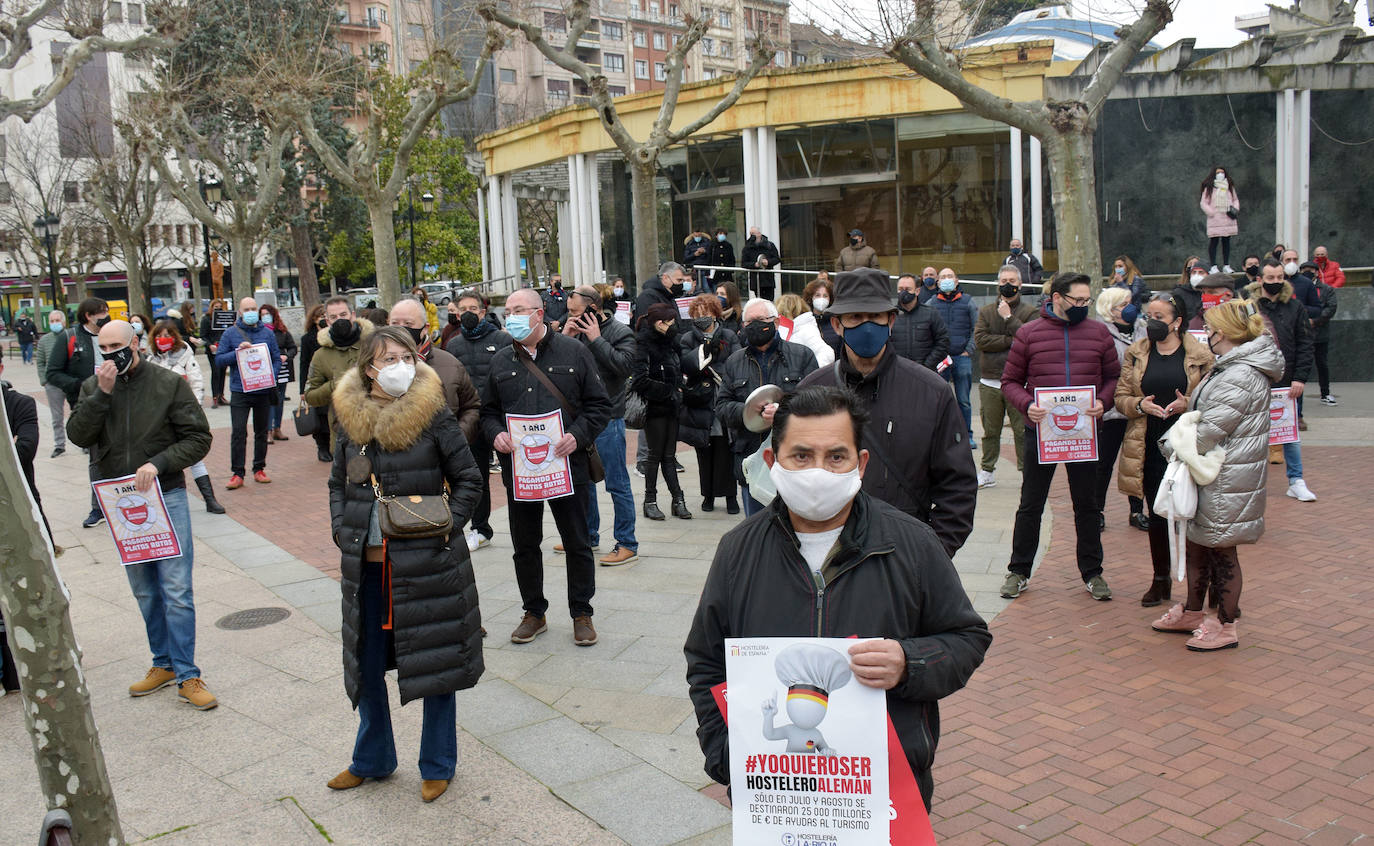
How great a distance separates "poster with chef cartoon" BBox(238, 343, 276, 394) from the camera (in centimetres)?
1279

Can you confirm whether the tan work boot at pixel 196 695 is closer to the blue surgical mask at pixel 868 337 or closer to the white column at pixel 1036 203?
the blue surgical mask at pixel 868 337

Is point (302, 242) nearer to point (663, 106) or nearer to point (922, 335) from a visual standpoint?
point (663, 106)

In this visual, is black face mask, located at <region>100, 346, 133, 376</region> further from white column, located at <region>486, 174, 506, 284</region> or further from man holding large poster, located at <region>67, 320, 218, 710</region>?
white column, located at <region>486, 174, 506, 284</region>

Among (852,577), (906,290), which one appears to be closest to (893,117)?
(906,290)

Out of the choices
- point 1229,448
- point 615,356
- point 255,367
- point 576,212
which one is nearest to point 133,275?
point 576,212

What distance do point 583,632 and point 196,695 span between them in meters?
2.17

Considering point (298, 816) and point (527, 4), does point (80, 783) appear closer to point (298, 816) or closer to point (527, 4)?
point (298, 816)

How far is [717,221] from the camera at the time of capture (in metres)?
27.2

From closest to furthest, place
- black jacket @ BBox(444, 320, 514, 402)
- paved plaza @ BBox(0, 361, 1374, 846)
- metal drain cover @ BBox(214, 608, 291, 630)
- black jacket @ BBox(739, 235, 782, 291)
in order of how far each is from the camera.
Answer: paved plaza @ BBox(0, 361, 1374, 846) → metal drain cover @ BBox(214, 608, 291, 630) → black jacket @ BBox(444, 320, 514, 402) → black jacket @ BBox(739, 235, 782, 291)

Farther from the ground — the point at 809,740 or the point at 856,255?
the point at 856,255

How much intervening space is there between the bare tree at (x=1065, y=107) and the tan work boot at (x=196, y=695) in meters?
10.4

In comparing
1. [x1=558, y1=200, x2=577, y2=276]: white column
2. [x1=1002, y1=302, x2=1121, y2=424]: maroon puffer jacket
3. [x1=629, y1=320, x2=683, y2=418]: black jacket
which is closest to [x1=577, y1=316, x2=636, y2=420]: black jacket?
[x1=629, y1=320, x2=683, y2=418]: black jacket

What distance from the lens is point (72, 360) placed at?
1271 cm

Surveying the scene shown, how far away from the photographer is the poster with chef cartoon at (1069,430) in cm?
721
